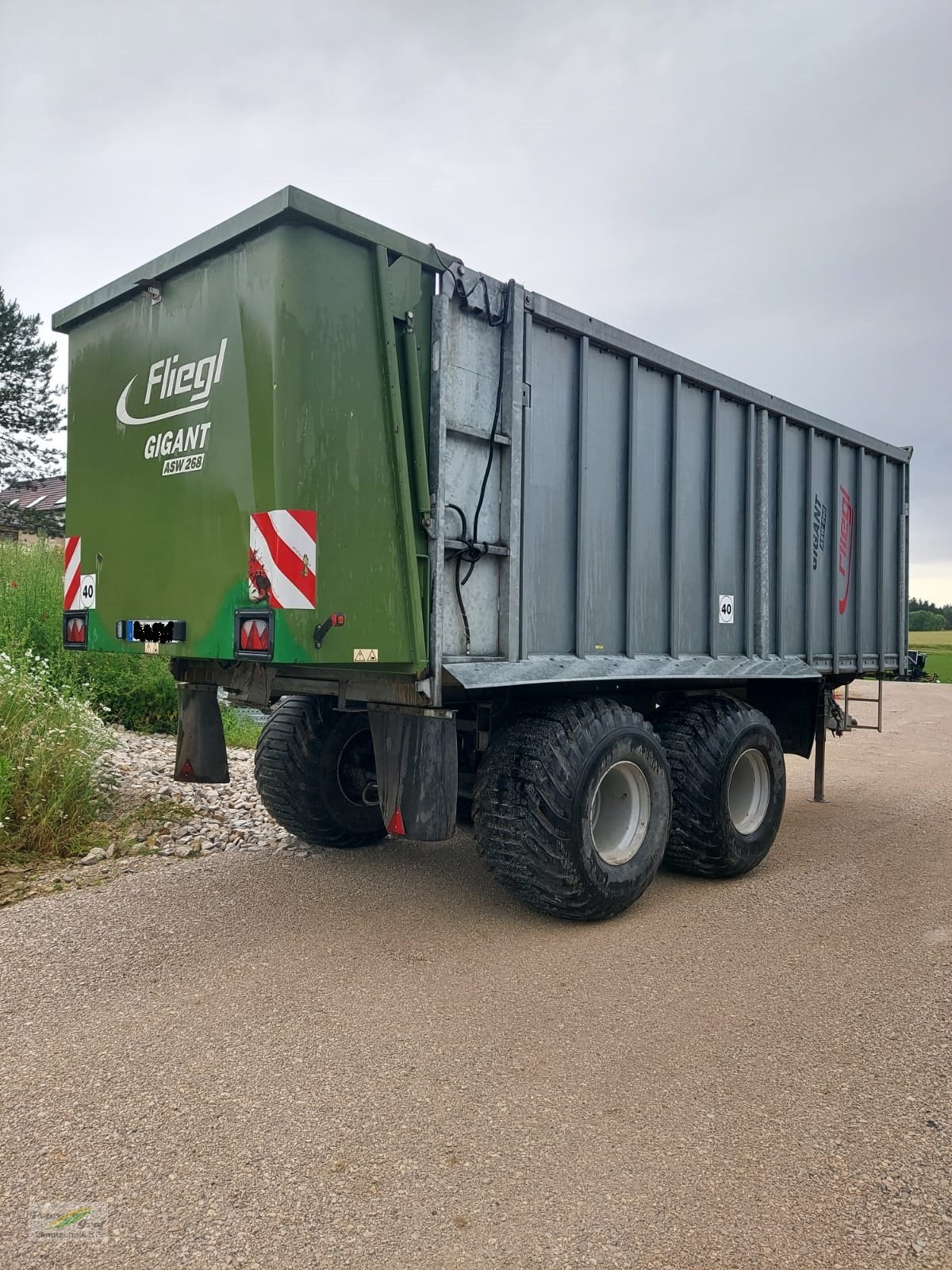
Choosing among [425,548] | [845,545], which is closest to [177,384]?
[425,548]

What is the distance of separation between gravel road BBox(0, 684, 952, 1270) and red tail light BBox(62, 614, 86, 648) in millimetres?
1357

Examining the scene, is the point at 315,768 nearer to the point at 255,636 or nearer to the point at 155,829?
the point at 155,829

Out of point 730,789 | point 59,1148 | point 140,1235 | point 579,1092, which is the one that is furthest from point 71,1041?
point 730,789

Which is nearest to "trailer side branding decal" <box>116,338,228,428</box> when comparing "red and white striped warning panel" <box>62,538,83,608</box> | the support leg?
"red and white striped warning panel" <box>62,538,83,608</box>

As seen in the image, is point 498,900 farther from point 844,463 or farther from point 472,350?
point 844,463

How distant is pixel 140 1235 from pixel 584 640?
3.35 meters

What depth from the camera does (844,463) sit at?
7.43m

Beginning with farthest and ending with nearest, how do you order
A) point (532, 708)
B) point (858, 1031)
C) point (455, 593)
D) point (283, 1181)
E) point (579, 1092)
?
point (532, 708) → point (455, 593) → point (858, 1031) → point (579, 1092) → point (283, 1181)

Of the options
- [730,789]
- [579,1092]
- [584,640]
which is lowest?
[579,1092]

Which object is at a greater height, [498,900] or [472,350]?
[472,350]

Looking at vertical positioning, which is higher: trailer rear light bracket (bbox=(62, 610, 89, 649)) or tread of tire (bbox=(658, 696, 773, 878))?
trailer rear light bracket (bbox=(62, 610, 89, 649))

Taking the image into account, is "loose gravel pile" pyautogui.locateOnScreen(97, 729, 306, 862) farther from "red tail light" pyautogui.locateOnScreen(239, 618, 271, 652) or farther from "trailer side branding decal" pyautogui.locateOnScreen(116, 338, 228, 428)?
"trailer side branding decal" pyautogui.locateOnScreen(116, 338, 228, 428)

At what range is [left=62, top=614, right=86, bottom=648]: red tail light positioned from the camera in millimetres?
5019

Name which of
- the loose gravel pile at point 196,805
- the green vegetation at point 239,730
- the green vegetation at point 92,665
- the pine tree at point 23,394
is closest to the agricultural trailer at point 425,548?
the loose gravel pile at point 196,805
